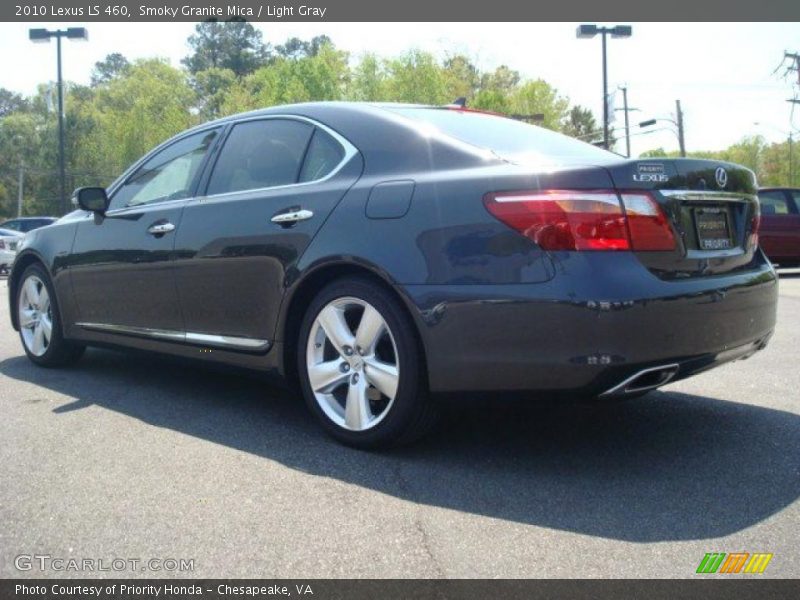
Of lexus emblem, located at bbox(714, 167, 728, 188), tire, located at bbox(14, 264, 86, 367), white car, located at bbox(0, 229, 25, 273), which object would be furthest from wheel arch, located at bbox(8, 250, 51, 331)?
white car, located at bbox(0, 229, 25, 273)

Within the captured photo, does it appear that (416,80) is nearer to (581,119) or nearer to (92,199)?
(92,199)

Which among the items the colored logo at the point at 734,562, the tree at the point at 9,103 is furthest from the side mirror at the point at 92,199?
the tree at the point at 9,103

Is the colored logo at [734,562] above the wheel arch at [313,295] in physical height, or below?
below

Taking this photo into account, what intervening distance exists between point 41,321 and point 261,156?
96.5 inches

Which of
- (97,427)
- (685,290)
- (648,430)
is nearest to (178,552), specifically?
(97,427)

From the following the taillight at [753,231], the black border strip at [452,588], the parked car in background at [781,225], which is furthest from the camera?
the parked car in background at [781,225]

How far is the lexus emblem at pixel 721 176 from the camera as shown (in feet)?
12.0

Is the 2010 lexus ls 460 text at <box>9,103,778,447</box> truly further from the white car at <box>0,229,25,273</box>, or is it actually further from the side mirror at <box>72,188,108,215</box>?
the white car at <box>0,229,25,273</box>

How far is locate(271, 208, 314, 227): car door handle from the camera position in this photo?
3.93 metres

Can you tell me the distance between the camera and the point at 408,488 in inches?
129

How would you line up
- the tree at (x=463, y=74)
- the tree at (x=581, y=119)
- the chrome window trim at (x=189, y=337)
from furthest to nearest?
the tree at (x=581, y=119) < the tree at (x=463, y=74) < the chrome window trim at (x=189, y=337)

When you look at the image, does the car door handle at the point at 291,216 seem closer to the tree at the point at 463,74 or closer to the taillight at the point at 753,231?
the taillight at the point at 753,231

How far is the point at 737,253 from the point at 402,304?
4.77 ft

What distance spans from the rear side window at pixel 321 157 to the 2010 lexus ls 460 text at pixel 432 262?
13 mm
